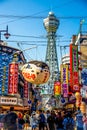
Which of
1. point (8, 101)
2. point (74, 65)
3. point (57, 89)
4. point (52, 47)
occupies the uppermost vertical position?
point (52, 47)

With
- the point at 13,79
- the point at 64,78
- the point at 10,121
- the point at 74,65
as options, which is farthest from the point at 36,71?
the point at 64,78

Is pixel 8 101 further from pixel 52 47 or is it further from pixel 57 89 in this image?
pixel 52 47

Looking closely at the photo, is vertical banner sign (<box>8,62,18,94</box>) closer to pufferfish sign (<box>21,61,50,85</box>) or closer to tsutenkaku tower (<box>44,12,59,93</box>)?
pufferfish sign (<box>21,61,50,85</box>)

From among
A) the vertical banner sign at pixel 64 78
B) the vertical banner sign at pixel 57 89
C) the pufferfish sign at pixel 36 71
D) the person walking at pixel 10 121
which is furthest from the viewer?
the vertical banner sign at pixel 57 89

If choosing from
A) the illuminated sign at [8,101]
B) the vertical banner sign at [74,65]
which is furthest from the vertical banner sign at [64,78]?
the vertical banner sign at [74,65]

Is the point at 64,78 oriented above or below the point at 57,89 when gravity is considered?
above

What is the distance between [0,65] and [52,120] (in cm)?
1865

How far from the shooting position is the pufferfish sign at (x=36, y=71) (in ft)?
45.6

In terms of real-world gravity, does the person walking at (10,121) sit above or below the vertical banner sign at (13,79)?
below

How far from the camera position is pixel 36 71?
1378 centimetres

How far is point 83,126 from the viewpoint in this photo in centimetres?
1781

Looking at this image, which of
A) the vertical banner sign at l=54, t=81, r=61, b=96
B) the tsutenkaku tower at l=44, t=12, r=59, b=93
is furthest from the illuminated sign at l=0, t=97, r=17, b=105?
the tsutenkaku tower at l=44, t=12, r=59, b=93

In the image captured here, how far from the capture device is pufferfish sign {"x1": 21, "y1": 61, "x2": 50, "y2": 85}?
13898mm

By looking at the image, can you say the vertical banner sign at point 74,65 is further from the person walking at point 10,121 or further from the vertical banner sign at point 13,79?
the person walking at point 10,121
